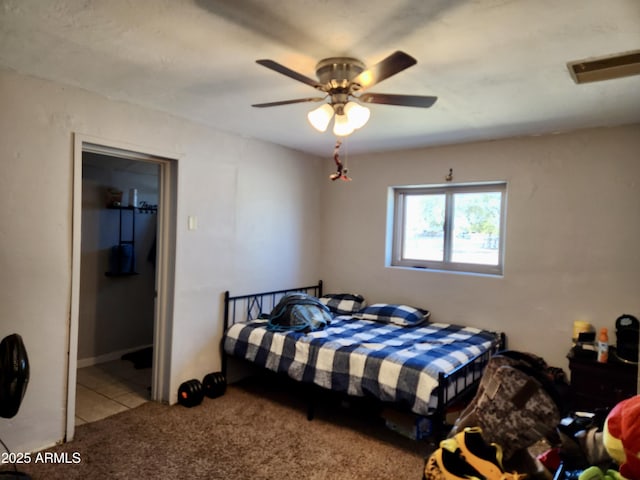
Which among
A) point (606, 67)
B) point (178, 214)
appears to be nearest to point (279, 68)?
point (606, 67)

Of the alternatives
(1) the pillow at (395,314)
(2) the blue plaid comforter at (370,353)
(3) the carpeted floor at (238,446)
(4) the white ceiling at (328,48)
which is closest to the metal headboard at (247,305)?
(2) the blue plaid comforter at (370,353)

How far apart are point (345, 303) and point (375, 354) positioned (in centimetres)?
149

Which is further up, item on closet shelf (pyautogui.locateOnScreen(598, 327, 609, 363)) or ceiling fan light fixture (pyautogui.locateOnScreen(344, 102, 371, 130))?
ceiling fan light fixture (pyautogui.locateOnScreen(344, 102, 371, 130))

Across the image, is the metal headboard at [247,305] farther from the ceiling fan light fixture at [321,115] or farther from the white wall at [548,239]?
the ceiling fan light fixture at [321,115]

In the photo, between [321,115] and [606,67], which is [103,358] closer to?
[321,115]

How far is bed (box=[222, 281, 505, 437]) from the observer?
2529 mm

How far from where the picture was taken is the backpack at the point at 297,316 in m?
3.40

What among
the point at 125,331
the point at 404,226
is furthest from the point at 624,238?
the point at 125,331

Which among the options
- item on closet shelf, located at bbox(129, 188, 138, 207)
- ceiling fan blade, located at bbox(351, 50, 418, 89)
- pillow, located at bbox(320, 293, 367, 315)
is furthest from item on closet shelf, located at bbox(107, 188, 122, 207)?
ceiling fan blade, located at bbox(351, 50, 418, 89)

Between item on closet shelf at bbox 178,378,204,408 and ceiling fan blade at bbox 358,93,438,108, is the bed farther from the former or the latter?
ceiling fan blade at bbox 358,93,438,108

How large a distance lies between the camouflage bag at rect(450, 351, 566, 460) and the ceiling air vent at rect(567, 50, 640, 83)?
5.15ft

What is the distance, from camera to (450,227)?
4004 millimetres

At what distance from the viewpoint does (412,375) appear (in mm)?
2533

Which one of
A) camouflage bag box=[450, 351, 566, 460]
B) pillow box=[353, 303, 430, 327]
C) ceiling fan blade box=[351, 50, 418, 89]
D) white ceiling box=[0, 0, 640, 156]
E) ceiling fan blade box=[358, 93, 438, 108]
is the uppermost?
white ceiling box=[0, 0, 640, 156]
